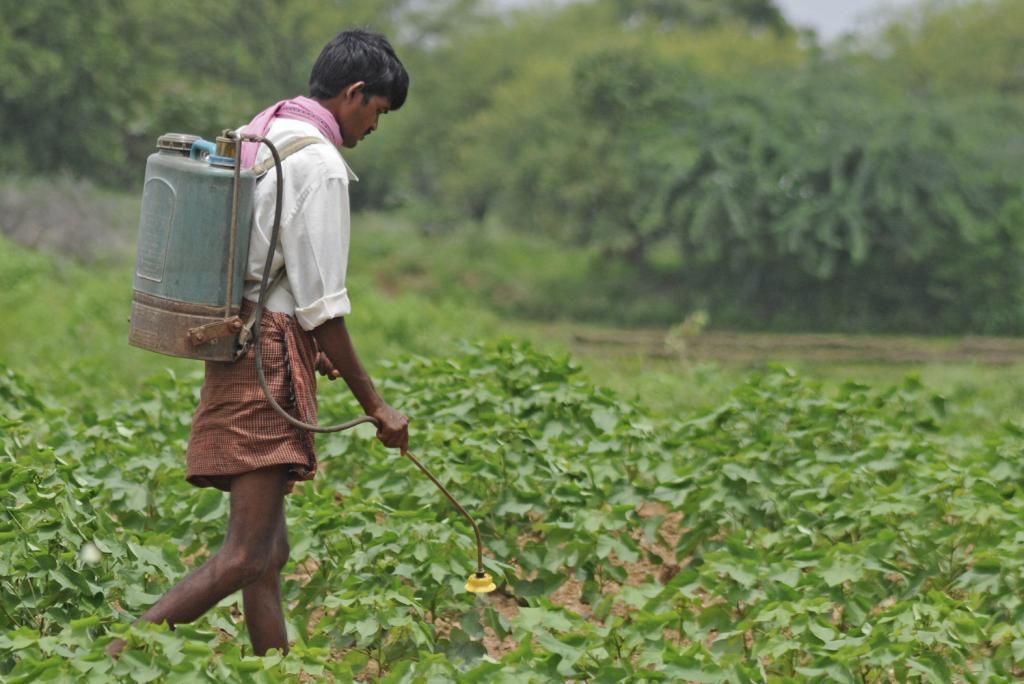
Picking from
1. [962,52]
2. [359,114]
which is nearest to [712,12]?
[962,52]

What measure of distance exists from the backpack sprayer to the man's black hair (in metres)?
0.23

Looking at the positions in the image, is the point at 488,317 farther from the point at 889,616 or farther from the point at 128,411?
the point at 889,616

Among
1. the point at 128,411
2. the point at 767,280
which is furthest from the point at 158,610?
the point at 767,280

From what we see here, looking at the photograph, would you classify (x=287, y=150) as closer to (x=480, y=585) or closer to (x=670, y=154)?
(x=480, y=585)

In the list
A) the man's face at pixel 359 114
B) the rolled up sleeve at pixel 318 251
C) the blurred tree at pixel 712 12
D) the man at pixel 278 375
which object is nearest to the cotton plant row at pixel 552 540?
the man at pixel 278 375

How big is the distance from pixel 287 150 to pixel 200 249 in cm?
33

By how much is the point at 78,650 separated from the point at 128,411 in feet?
8.39

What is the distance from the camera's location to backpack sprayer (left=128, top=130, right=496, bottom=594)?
3678 millimetres

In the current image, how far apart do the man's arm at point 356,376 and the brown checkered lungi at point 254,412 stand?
0.10 metres

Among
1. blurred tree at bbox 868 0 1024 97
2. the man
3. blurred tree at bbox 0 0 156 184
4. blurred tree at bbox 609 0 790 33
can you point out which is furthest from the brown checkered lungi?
blurred tree at bbox 609 0 790 33

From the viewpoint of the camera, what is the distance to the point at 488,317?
20.4 metres

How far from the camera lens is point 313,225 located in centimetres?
366

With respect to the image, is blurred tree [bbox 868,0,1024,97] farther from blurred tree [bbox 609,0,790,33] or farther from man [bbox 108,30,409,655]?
man [bbox 108,30,409,655]

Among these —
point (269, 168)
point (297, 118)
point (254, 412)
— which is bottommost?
point (254, 412)
